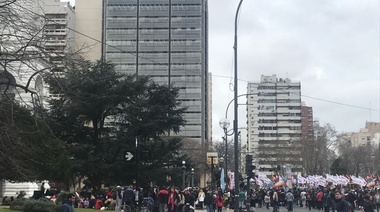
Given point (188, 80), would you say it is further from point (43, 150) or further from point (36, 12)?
point (36, 12)

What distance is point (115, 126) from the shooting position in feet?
165

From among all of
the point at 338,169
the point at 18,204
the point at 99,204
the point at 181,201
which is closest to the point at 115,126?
the point at 99,204

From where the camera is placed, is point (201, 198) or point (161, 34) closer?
point (201, 198)

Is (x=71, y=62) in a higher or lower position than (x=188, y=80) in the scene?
lower

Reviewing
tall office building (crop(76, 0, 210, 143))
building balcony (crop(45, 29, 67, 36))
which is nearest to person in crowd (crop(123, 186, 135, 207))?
building balcony (crop(45, 29, 67, 36))

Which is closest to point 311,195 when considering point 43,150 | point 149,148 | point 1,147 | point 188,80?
point 149,148

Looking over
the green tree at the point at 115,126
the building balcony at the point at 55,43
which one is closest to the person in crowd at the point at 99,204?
the green tree at the point at 115,126

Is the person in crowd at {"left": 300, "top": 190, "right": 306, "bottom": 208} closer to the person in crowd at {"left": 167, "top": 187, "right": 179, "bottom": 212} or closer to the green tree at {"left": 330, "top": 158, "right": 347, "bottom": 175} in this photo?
the person in crowd at {"left": 167, "top": 187, "right": 179, "bottom": 212}

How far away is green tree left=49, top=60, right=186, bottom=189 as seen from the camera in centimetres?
4597

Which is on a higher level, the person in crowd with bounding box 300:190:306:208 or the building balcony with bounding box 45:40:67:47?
the building balcony with bounding box 45:40:67:47

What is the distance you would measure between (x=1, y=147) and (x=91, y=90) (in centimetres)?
3099

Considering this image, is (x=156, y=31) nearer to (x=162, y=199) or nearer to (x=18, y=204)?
(x=162, y=199)

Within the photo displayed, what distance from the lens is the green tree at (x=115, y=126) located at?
151 ft

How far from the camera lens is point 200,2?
412ft
